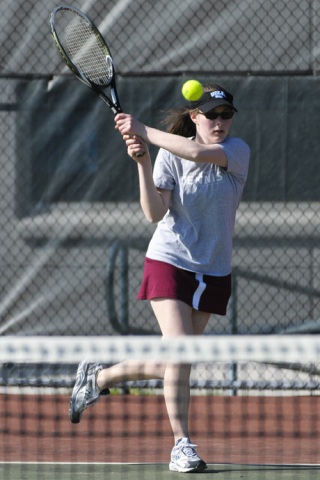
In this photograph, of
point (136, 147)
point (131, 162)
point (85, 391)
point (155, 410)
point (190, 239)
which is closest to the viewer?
point (136, 147)

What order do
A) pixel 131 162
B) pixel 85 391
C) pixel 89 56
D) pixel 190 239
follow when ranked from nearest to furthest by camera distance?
1. pixel 190 239
2. pixel 85 391
3. pixel 89 56
4. pixel 131 162

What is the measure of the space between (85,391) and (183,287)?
63 cm

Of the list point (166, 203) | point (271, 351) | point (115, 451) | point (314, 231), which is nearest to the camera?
point (271, 351)

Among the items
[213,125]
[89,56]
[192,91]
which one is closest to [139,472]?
[213,125]

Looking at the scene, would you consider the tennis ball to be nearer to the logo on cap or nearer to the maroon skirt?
the logo on cap

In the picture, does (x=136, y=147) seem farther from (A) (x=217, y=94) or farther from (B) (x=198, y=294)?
(B) (x=198, y=294)

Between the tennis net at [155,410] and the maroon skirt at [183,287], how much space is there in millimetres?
259

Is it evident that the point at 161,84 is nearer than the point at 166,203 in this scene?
No

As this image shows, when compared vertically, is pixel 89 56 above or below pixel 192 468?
above

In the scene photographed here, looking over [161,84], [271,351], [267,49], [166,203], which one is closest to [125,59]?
[161,84]

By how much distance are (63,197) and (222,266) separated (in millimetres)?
2519

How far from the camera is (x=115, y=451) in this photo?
200 inches

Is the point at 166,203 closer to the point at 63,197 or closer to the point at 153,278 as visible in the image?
the point at 153,278

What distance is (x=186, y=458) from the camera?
A: 4.32 m
